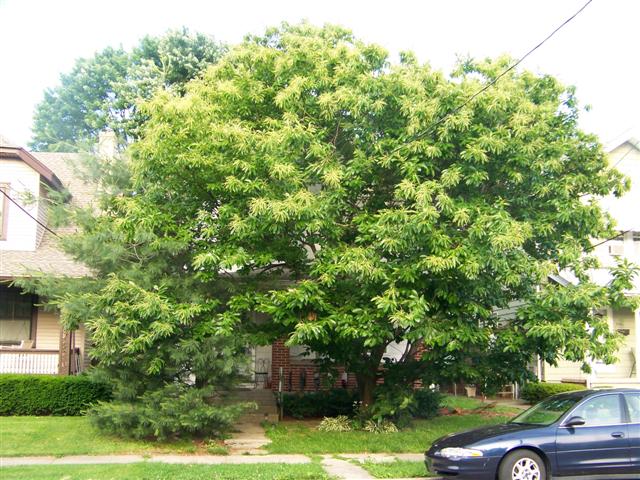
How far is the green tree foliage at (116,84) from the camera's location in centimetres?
2650

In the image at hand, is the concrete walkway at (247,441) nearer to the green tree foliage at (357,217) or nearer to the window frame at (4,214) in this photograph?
the green tree foliage at (357,217)

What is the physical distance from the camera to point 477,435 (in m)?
9.51

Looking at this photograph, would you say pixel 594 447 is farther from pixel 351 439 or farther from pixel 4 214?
pixel 4 214

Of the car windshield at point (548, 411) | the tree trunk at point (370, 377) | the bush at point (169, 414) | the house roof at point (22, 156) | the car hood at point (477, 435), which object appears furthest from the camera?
the house roof at point (22, 156)

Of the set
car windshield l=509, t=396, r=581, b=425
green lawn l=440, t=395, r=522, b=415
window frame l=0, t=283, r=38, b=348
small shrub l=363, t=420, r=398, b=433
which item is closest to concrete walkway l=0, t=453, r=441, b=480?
small shrub l=363, t=420, r=398, b=433

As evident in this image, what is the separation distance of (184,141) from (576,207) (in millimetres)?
7334

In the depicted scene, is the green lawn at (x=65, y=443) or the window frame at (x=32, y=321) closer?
the green lawn at (x=65, y=443)

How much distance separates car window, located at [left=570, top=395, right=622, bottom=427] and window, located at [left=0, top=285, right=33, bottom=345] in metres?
14.8

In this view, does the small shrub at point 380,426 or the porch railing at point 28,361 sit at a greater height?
the porch railing at point 28,361

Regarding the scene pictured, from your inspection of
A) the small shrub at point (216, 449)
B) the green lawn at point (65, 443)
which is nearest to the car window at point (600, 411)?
the small shrub at point (216, 449)

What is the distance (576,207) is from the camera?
12.0 metres

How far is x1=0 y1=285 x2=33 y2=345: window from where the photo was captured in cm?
1802

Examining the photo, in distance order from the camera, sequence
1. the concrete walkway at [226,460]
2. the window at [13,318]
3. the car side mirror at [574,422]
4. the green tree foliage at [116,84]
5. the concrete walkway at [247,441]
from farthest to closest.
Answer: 1. the green tree foliage at [116,84]
2. the window at [13,318]
3. the concrete walkway at [247,441]
4. the concrete walkway at [226,460]
5. the car side mirror at [574,422]

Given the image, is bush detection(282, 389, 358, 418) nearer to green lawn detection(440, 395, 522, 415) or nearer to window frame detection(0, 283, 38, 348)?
green lawn detection(440, 395, 522, 415)
